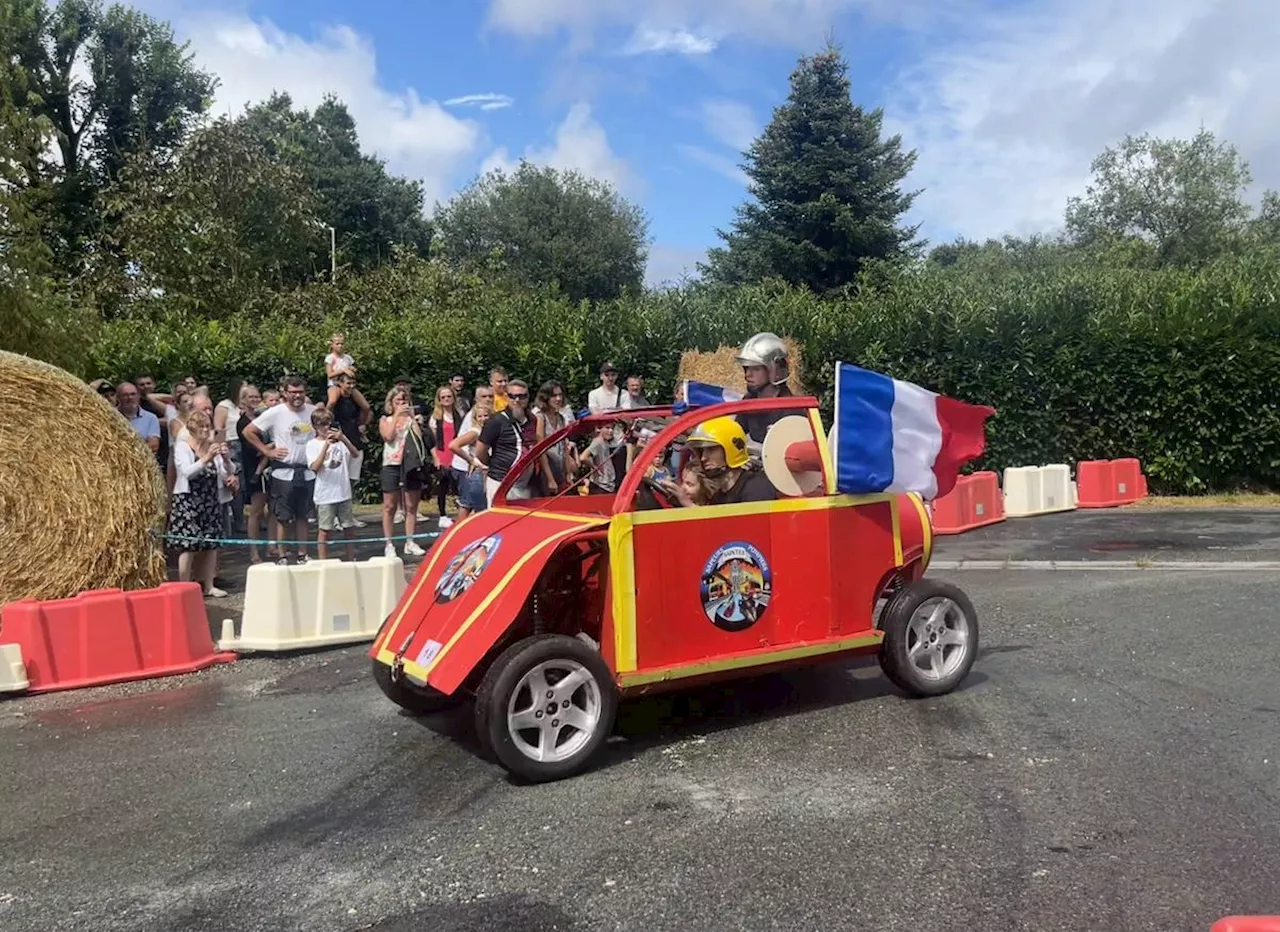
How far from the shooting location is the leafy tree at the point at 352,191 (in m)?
49.8

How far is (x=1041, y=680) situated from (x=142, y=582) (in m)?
6.17

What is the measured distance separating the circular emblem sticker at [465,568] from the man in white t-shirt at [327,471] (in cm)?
514

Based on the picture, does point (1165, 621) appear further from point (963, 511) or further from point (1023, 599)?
point (963, 511)

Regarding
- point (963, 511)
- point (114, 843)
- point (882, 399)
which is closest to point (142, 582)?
point (114, 843)

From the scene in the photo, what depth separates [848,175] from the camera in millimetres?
32562

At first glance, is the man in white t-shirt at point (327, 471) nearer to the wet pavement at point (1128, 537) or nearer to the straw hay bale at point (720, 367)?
the wet pavement at point (1128, 537)

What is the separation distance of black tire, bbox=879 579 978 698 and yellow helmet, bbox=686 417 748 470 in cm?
116

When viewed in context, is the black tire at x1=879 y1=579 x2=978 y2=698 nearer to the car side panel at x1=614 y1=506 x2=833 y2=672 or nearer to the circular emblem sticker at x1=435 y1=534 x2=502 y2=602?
the car side panel at x1=614 y1=506 x2=833 y2=672

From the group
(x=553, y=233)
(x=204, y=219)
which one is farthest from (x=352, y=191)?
(x=204, y=219)

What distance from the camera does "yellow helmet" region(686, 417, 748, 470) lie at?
6242 millimetres

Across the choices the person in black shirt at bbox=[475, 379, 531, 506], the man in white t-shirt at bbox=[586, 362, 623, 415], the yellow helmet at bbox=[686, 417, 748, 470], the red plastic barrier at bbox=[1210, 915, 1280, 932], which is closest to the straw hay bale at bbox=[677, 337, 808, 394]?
the man in white t-shirt at bbox=[586, 362, 623, 415]

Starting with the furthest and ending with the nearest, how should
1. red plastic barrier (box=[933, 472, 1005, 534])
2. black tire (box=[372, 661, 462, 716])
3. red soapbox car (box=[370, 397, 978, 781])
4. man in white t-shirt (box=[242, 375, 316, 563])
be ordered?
red plastic barrier (box=[933, 472, 1005, 534]) < man in white t-shirt (box=[242, 375, 316, 563]) < black tire (box=[372, 661, 462, 716]) < red soapbox car (box=[370, 397, 978, 781])

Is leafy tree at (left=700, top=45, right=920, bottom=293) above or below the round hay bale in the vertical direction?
above

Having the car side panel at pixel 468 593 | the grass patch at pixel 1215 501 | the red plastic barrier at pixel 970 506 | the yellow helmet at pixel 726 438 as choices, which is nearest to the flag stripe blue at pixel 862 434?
the yellow helmet at pixel 726 438
